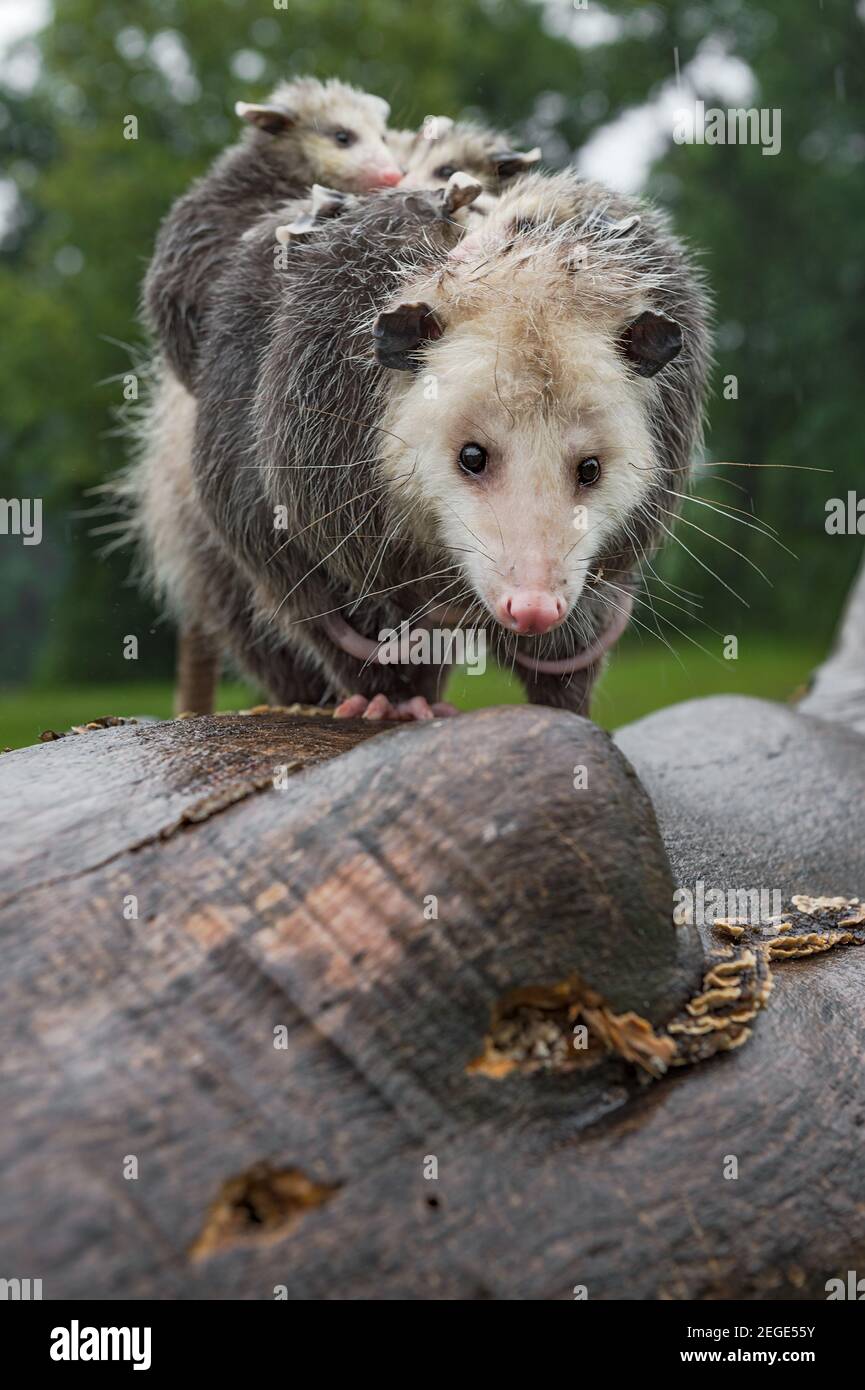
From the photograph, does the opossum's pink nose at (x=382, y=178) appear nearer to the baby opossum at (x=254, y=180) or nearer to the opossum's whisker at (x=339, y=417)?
the baby opossum at (x=254, y=180)

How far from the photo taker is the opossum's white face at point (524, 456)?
2.84m

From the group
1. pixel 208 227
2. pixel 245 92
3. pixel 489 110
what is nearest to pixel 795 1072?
pixel 208 227

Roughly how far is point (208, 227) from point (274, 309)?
0.76 meters

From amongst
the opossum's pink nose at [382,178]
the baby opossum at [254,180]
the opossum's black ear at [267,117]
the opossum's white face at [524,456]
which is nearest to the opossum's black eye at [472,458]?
the opossum's white face at [524,456]

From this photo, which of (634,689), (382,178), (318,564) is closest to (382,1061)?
(318,564)

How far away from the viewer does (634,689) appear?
13289 millimetres

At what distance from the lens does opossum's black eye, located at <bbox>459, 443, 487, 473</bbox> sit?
296 cm

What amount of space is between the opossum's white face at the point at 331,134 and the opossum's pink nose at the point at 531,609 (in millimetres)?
2161

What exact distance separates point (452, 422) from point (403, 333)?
26cm

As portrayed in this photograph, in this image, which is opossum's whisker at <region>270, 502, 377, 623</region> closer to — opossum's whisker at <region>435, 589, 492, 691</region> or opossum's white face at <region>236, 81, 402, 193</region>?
opossum's whisker at <region>435, 589, 492, 691</region>

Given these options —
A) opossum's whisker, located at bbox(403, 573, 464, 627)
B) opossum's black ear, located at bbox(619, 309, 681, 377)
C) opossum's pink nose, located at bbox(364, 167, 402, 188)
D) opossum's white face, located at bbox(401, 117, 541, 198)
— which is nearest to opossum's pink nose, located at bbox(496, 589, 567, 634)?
opossum's whisker, located at bbox(403, 573, 464, 627)

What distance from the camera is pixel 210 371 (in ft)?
12.6

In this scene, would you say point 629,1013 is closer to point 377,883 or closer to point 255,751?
point 377,883

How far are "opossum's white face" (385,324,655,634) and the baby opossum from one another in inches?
53.5
